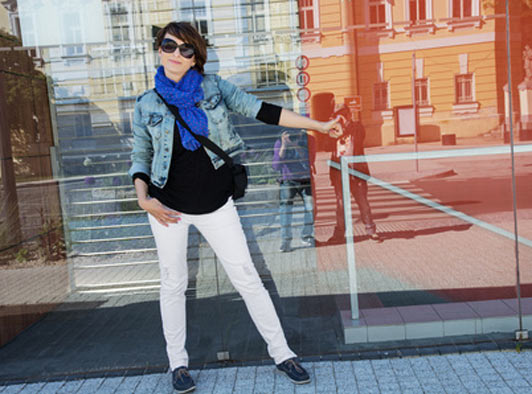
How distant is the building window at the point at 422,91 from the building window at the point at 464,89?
0.66 ft

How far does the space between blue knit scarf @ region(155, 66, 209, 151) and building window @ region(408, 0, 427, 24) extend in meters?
1.73

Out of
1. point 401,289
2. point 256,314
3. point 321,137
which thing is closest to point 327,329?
point 401,289

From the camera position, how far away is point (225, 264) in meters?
3.23

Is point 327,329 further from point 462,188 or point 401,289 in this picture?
point 462,188

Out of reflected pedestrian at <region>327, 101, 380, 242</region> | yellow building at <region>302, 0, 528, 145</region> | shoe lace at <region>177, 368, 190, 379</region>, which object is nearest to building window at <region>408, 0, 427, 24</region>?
yellow building at <region>302, 0, 528, 145</region>

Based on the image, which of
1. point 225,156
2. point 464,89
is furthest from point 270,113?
point 464,89

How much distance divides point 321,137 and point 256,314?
1577mm

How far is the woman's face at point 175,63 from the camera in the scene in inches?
117

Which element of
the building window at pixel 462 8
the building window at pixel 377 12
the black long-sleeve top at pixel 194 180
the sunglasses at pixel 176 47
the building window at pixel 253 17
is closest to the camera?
the sunglasses at pixel 176 47

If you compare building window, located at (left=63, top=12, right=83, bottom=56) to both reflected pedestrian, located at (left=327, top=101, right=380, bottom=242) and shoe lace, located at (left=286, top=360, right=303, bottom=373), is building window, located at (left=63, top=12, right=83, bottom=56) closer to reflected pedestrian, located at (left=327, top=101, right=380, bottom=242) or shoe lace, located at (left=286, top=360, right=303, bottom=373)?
reflected pedestrian, located at (left=327, top=101, right=380, bottom=242)

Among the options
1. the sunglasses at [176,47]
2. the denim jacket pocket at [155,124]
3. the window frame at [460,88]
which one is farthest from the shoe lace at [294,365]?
the window frame at [460,88]

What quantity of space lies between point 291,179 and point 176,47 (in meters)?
1.74

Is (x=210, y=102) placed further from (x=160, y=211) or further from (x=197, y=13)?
(x=197, y=13)

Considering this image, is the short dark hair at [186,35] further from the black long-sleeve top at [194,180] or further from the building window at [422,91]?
the building window at [422,91]
